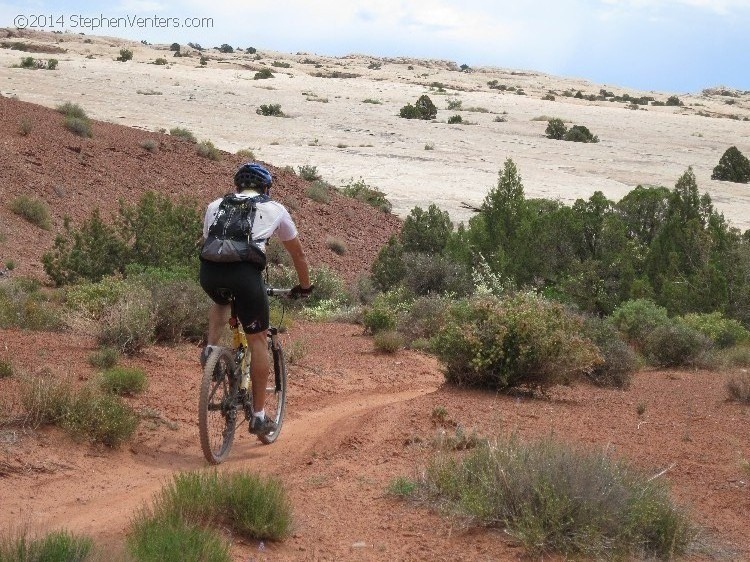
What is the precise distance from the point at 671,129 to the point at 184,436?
5464 cm

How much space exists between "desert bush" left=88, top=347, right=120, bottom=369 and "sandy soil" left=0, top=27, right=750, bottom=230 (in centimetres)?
2237

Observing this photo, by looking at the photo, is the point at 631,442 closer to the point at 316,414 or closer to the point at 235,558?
the point at 316,414

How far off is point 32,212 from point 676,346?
1331cm

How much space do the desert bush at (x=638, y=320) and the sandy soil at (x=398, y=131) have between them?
1481cm

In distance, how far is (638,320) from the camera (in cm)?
1536

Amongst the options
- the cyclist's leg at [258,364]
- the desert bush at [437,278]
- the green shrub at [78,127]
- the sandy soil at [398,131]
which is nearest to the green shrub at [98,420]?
the cyclist's leg at [258,364]

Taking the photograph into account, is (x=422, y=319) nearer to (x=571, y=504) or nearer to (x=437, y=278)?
(x=437, y=278)

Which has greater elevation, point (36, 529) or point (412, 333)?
point (36, 529)

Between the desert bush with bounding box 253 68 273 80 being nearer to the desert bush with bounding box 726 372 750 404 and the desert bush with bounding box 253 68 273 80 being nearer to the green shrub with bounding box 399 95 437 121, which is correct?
the green shrub with bounding box 399 95 437 121

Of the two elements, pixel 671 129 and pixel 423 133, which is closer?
pixel 423 133

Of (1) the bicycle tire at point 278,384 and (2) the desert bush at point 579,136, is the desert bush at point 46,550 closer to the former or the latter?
(1) the bicycle tire at point 278,384

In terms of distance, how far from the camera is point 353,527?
17.5 feet

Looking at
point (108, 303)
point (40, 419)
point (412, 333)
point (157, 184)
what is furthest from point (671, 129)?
point (40, 419)

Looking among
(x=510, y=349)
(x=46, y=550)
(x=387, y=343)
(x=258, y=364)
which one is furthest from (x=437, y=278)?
(x=46, y=550)
